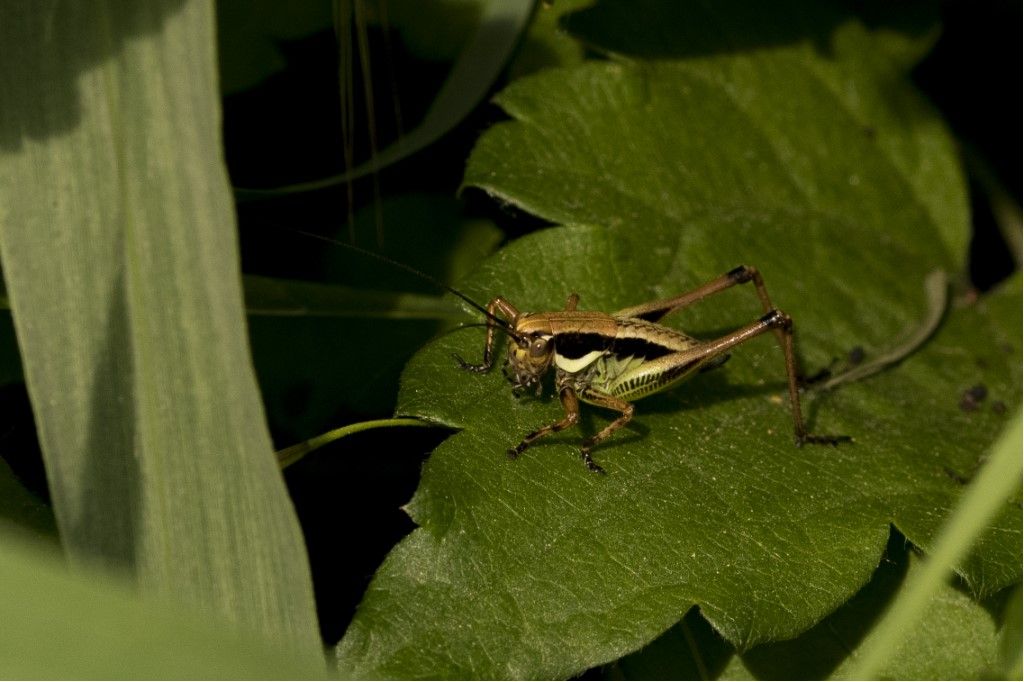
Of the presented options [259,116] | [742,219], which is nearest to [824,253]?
[742,219]

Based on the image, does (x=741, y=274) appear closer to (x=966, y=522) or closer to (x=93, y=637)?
(x=966, y=522)

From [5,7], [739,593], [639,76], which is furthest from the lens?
[639,76]

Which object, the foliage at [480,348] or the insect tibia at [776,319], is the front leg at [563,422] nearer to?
the foliage at [480,348]

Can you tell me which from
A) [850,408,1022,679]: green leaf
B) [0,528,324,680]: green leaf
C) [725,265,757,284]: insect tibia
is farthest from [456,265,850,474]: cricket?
[0,528,324,680]: green leaf

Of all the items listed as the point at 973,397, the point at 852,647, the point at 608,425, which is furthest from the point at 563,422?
the point at 973,397

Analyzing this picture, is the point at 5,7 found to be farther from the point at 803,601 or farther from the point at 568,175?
the point at 803,601

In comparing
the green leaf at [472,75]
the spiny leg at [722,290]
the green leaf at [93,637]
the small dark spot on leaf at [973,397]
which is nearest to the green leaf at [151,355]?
the green leaf at [93,637]

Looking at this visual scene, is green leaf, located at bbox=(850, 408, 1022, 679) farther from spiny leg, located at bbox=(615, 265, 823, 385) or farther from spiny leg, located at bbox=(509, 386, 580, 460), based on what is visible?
spiny leg, located at bbox=(615, 265, 823, 385)
